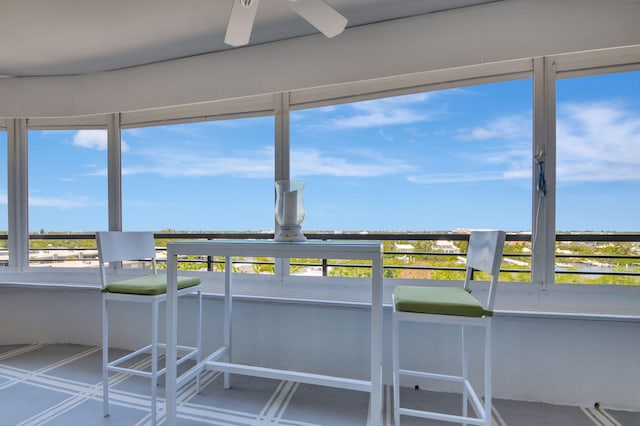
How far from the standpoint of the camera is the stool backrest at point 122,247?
1.72 meters

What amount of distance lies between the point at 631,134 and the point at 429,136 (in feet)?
3.39

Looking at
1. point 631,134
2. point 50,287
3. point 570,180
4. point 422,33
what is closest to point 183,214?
point 50,287

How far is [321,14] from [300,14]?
0.10 m

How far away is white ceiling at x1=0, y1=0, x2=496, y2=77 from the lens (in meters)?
1.85

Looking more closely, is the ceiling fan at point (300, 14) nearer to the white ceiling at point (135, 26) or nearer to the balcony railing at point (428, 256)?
the white ceiling at point (135, 26)

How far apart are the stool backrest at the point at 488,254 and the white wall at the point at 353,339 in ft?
1.64

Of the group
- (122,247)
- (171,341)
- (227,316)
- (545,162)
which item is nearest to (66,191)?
(122,247)

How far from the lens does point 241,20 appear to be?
146 cm

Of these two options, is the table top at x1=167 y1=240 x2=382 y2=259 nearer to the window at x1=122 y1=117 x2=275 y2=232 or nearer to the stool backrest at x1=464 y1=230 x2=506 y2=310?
the stool backrest at x1=464 y1=230 x2=506 y2=310

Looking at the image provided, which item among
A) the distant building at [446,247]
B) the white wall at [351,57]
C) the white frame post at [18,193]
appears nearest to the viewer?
the white wall at [351,57]

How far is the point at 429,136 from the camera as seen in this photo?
2.07m

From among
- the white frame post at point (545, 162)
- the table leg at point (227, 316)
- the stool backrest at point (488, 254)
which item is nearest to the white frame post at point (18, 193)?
the table leg at point (227, 316)

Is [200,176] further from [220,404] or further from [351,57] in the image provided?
[220,404]

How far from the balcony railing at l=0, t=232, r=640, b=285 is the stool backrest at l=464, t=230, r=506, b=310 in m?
0.40
